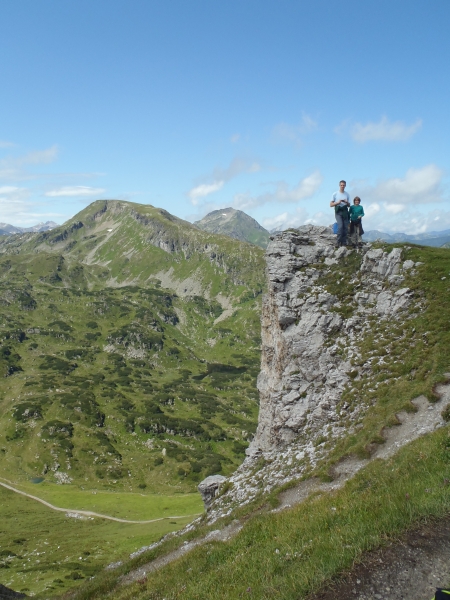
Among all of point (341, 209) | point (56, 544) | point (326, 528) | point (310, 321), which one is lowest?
point (56, 544)

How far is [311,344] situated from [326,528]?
83.0ft

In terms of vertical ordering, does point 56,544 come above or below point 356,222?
below

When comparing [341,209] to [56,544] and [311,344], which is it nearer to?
[311,344]

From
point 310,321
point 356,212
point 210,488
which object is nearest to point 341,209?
point 356,212

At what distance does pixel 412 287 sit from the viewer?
3356 centimetres

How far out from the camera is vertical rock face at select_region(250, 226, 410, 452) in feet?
109

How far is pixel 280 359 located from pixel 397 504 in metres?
30.2

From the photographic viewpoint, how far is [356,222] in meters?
38.3

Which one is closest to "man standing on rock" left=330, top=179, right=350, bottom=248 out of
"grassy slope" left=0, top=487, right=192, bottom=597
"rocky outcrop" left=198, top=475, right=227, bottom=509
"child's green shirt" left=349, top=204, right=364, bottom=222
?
"child's green shirt" left=349, top=204, right=364, bottom=222

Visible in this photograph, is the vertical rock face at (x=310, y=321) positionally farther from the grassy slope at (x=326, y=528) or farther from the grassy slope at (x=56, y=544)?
the grassy slope at (x=56, y=544)

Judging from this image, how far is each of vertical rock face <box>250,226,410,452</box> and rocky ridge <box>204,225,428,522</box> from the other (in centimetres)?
9

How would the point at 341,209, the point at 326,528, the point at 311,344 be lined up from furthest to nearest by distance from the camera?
the point at 311,344, the point at 341,209, the point at 326,528

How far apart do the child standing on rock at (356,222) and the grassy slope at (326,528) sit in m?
15.9

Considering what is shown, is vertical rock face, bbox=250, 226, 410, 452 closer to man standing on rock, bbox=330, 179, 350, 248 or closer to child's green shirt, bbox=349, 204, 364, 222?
man standing on rock, bbox=330, 179, 350, 248
